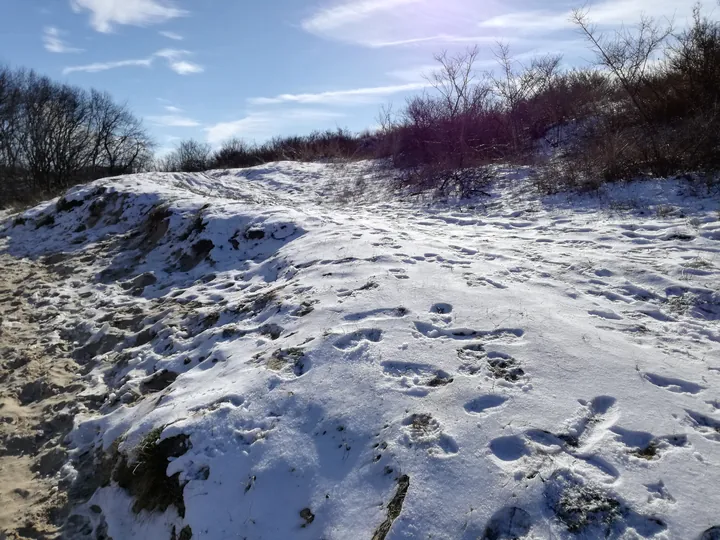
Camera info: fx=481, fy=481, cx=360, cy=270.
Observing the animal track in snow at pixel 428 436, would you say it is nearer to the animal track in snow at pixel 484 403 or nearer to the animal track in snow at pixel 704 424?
the animal track in snow at pixel 484 403

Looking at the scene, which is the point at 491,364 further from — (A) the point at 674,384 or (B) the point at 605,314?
(B) the point at 605,314

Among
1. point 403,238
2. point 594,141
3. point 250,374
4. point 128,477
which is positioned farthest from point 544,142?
point 128,477

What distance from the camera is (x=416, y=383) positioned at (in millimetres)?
3162

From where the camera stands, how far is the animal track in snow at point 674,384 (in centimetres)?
293

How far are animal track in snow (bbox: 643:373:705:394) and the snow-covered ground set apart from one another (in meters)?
0.02

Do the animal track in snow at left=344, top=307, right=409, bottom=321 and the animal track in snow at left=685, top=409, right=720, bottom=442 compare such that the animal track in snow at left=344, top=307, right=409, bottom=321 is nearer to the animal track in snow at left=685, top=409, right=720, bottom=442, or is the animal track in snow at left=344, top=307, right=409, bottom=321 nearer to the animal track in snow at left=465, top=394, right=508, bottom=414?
the animal track in snow at left=465, top=394, right=508, bottom=414

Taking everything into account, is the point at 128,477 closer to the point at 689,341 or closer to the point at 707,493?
the point at 707,493

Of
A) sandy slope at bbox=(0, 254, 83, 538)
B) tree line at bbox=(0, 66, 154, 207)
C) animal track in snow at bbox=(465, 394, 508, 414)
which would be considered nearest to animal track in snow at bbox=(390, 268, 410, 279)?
animal track in snow at bbox=(465, 394, 508, 414)

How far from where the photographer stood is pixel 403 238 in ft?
21.2

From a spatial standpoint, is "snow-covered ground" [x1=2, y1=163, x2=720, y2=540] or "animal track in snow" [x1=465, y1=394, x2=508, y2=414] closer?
"snow-covered ground" [x1=2, y1=163, x2=720, y2=540]

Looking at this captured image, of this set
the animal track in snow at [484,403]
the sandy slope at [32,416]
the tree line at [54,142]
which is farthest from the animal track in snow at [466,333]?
the tree line at [54,142]

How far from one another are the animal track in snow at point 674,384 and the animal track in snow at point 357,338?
183 cm

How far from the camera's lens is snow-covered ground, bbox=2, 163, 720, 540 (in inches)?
91.4

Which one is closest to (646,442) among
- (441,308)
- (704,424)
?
(704,424)
